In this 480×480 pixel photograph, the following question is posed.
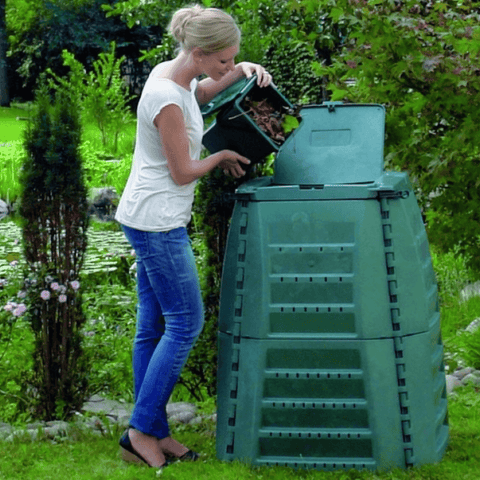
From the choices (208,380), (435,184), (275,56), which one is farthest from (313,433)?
(275,56)

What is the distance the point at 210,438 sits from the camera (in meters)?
3.84

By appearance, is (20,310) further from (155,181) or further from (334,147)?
(334,147)

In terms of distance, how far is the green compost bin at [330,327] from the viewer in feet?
10.5

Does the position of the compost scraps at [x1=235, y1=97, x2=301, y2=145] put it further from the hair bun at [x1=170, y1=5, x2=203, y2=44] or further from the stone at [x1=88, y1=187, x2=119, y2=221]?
the stone at [x1=88, y1=187, x2=119, y2=221]

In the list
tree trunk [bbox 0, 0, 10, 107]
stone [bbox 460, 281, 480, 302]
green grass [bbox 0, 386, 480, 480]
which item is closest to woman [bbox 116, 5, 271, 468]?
green grass [bbox 0, 386, 480, 480]

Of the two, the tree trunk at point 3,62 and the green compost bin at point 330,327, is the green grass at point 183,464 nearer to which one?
the green compost bin at point 330,327

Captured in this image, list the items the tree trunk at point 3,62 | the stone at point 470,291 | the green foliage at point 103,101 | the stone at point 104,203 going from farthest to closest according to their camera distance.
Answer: the tree trunk at point 3,62, the green foliage at point 103,101, the stone at point 104,203, the stone at point 470,291

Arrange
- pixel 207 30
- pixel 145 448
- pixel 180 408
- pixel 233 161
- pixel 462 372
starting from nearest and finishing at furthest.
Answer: pixel 207 30 → pixel 233 161 → pixel 145 448 → pixel 180 408 → pixel 462 372

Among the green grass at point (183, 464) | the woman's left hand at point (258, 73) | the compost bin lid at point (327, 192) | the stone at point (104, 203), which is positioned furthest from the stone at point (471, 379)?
the stone at point (104, 203)

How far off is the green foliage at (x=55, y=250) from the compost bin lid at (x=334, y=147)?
42.9 inches

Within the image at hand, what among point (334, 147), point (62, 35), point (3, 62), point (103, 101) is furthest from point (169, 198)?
point (62, 35)

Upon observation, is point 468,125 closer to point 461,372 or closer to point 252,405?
point 461,372

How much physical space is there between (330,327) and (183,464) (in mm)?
826

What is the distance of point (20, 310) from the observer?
4.15 meters
